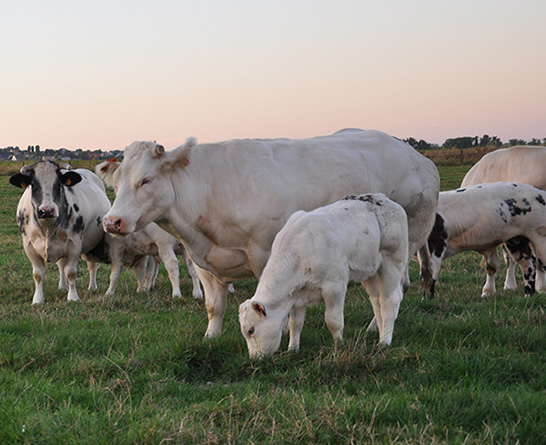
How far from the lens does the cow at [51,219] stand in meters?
10.1

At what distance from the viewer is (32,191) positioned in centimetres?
1023

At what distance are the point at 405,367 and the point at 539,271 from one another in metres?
5.62

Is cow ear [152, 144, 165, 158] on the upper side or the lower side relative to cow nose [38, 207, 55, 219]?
upper

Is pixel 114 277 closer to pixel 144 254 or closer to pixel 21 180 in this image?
pixel 144 254

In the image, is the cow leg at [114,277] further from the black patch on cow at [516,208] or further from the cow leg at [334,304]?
the black patch on cow at [516,208]

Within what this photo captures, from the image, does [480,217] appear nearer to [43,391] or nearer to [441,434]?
[441,434]

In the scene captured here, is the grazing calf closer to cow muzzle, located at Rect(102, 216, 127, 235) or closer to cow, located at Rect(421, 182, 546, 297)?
cow muzzle, located at Rect(102, 216, 127, 235)

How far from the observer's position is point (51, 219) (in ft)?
32.8

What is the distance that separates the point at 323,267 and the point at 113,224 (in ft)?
6.64

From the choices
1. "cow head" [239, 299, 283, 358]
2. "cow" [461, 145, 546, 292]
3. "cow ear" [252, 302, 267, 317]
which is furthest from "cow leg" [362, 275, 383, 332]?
"cow" [461, 145, 546, 292]

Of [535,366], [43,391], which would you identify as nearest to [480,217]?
[535,366]

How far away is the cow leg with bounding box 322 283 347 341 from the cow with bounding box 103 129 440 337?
1029mm

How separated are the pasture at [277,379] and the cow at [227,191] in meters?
0.86

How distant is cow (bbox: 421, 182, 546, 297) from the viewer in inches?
392
